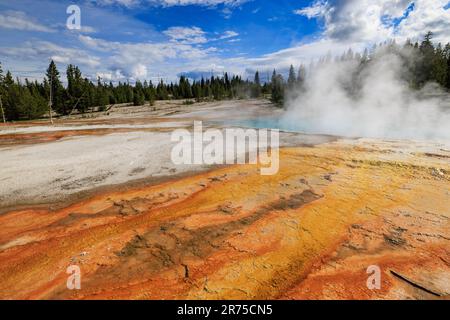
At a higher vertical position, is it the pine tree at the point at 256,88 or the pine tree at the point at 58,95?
the pine tree at the point at 256,88

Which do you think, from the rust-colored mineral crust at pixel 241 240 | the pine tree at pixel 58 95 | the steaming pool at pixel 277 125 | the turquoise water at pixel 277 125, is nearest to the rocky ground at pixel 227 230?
the rust-colored mineral crust at pixel 241 240

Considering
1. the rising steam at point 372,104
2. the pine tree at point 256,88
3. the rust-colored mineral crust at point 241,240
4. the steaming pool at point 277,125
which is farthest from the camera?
the pine tree at point 256,88

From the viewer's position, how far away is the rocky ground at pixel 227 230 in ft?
12.6

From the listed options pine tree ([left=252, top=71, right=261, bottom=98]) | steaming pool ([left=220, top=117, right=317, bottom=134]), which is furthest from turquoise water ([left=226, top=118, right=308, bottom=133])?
pine tree ([left=252, top=71, right=261, bottom=98])

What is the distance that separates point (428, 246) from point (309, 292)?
9.49ft

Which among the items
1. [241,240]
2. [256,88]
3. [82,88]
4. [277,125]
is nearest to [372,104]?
[277,125]

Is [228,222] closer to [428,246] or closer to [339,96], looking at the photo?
[428,246]

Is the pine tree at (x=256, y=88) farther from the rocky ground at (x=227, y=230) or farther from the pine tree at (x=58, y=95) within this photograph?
the rocky ground at (x=227, y=230)

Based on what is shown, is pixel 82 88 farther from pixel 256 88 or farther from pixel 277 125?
pixel 256 88

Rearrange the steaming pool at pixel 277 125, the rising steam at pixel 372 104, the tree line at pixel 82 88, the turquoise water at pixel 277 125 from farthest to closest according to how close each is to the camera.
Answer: the tree line at pixel 82 88 → the turquoise water at pixel 277 125 → the steaming pool at pixel 277 125 → the rising steam at pixel 372 104

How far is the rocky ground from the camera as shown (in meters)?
3.83

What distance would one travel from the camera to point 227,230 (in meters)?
5.34

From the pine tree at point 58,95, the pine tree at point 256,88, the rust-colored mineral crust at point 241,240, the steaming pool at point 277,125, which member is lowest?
the rust-colored mineral crust at point 241,240

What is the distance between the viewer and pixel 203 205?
21.3 feet
